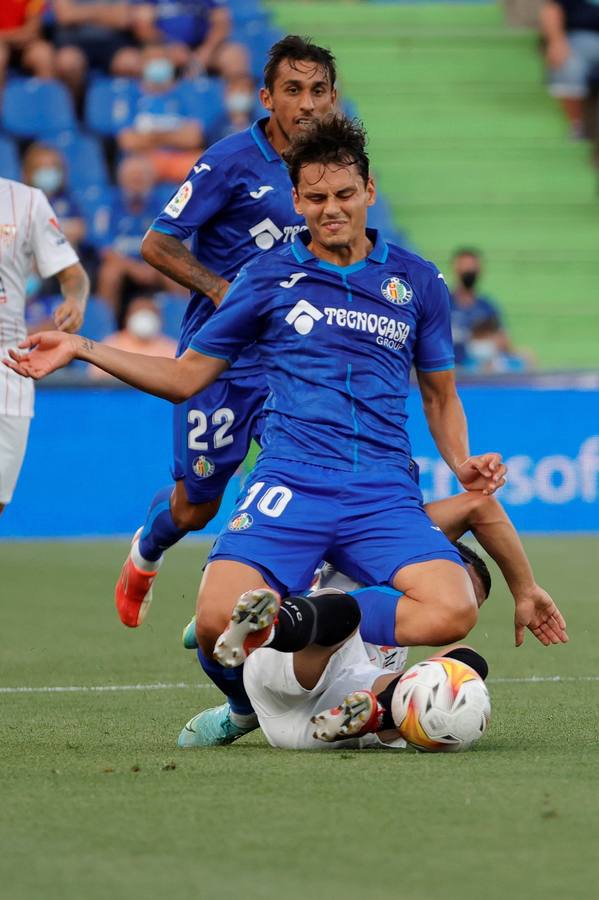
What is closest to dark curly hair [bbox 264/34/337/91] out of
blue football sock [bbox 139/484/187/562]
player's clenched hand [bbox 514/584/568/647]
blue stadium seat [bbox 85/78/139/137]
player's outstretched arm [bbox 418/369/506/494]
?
player's outstretched arm [bbox 418/369/506/494]

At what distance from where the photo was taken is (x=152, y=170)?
16.6 meters

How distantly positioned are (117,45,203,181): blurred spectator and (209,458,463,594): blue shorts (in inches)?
467

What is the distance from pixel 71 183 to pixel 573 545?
6294mm

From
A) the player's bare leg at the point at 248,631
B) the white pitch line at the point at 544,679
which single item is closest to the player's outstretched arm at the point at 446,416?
the player's bare leg at the point at 248,631

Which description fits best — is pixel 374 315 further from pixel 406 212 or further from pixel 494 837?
pixel 406 212

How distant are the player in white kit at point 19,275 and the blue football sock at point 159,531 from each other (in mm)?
904

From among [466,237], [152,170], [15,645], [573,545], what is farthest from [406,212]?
[15,645]

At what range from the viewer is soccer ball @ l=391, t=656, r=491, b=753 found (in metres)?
5.05

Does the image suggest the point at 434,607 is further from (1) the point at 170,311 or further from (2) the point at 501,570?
(1) the point at 170,311

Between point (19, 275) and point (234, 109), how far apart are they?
→ 9.51 metres

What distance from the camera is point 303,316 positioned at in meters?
5.73

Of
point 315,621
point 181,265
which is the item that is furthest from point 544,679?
point 315,621

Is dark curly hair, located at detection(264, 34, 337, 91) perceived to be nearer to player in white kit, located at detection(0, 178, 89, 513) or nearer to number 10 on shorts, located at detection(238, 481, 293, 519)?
player in white kit, located at detection(0, 178, 89, 513)

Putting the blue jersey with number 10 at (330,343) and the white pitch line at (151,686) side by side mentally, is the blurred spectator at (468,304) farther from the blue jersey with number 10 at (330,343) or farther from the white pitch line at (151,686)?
the blue jersey with number 10 at (330,343)
